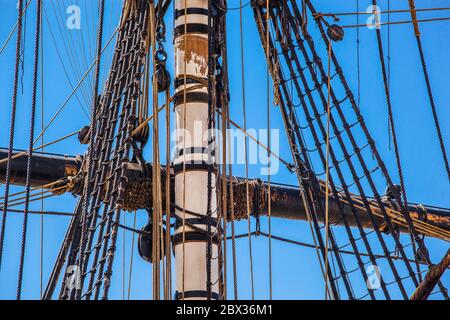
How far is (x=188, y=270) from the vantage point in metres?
7.17

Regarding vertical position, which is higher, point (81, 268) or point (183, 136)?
point (183, 136)

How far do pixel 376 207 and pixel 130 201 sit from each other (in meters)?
2.45

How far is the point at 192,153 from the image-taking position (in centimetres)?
754

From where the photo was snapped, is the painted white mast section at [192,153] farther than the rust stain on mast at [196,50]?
No

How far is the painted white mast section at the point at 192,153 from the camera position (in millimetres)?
7172

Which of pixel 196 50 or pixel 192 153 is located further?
pixel 196 50

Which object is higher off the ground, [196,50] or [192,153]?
[196,50]

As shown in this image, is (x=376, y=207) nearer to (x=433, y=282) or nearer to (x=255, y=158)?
(x=255, y=158)

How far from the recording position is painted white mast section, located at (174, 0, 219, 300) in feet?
23.5

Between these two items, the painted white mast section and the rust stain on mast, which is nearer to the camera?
the painted white mast section
